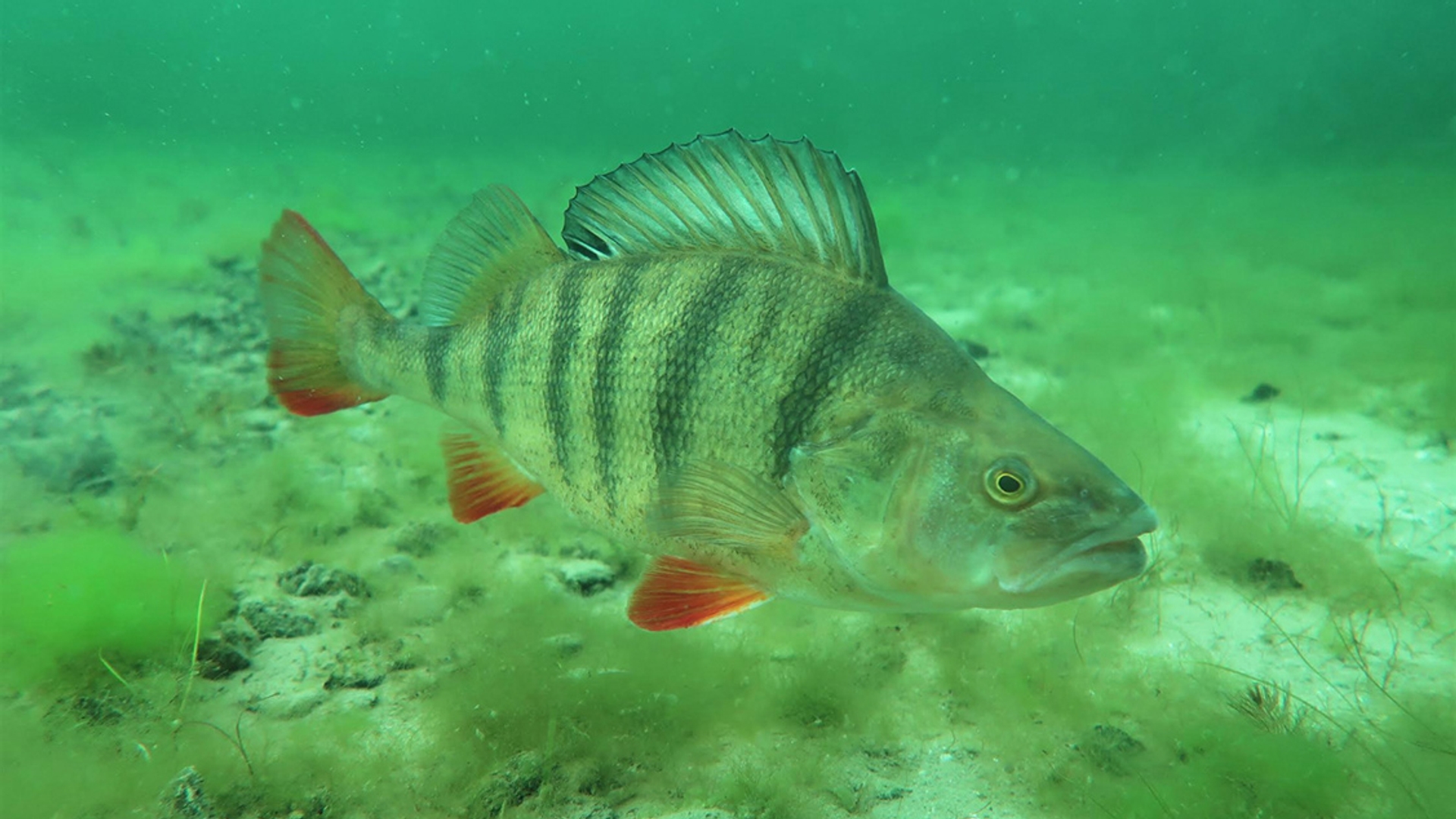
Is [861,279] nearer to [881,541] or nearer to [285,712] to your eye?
[881,541]

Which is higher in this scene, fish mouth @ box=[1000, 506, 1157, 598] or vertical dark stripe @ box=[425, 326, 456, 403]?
vertical dark stripe @ box=[425, 326, 456, 403]

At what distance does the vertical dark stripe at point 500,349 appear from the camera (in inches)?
113

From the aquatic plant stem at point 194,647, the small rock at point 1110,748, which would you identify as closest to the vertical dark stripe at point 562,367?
the aquatic plant stem at point 194,647

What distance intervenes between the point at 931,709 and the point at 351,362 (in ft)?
9.59

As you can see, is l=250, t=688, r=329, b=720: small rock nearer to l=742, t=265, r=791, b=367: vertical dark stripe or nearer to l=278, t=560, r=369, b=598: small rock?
l=278, t=560, r=369, b=598: small rock

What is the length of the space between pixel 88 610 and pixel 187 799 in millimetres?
1216

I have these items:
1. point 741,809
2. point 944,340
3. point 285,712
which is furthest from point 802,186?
point 285,712

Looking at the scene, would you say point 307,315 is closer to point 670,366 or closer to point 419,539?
point 419,539

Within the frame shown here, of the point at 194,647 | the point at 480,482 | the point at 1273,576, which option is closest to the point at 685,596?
the point at 480,482

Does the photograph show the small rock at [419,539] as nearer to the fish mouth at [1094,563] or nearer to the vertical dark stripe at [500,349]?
the vertical dark stripe at [500,349]

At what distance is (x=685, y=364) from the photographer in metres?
2.36

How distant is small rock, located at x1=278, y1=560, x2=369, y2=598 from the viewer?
12.9 ft

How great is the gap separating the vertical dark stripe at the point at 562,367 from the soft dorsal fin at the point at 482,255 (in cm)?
35

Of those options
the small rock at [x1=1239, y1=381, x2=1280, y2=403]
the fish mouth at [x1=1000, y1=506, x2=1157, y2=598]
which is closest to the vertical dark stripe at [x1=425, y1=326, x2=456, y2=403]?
the fish mouth at [x1=1000, y1=506, x2=1157, y2=598]
